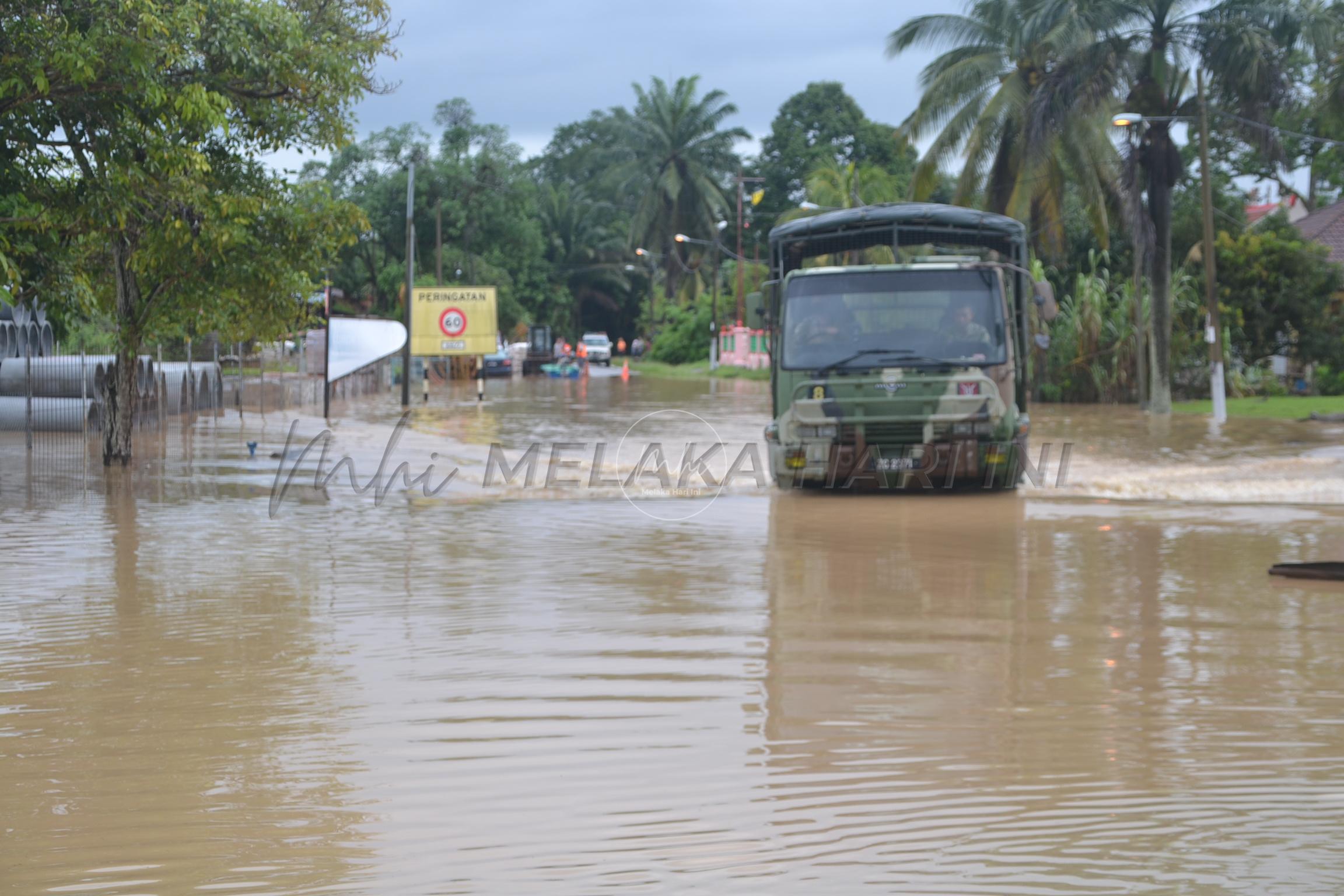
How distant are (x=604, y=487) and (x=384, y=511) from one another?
321 centimetres

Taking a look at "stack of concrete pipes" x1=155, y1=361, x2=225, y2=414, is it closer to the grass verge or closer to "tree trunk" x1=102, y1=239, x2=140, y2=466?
"tree trunk" x1=102, y1=239, x2=140, y2=466

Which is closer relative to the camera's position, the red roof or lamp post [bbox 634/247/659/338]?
the red roof

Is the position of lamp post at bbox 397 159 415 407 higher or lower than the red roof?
lower

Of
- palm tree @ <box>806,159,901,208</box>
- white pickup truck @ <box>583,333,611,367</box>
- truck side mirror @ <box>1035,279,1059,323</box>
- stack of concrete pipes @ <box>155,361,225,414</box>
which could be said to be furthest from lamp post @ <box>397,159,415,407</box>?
white pickup truck @ <box>583,333,611,367</box>

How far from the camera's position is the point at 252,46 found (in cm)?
1503

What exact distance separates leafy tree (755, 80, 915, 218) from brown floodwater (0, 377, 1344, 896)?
74.1m

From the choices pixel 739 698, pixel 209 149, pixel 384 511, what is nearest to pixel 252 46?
pixel 209 149

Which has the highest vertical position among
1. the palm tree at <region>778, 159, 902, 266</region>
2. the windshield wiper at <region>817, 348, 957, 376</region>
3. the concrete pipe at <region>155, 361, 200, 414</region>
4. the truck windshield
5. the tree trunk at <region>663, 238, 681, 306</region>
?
the palm tree at <region>778, 159, 902, 266</region>

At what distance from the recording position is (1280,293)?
3575cm

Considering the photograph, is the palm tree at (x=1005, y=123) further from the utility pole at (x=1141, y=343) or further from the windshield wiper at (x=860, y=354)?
the windshield wiper at (x=860, y=354)

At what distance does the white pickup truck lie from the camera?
257 ft

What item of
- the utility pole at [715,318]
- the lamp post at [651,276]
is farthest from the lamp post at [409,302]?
the lamp post at [651,276]

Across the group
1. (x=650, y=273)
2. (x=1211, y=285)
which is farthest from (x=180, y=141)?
(x=650, y=273)

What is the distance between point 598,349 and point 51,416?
55.0 m
